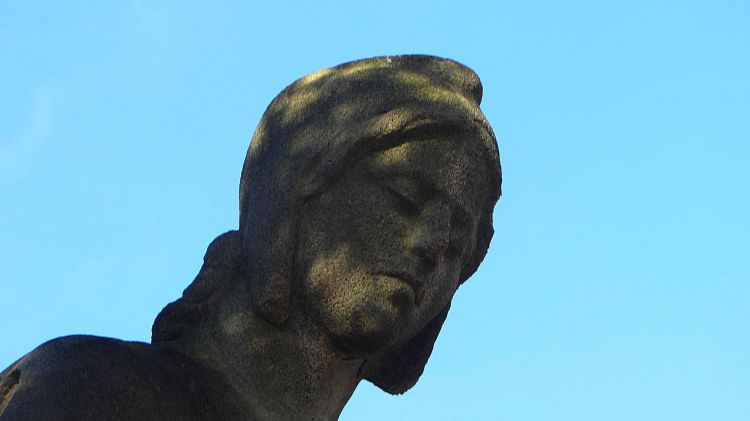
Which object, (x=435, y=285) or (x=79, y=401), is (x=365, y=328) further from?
(x=79, y=401)

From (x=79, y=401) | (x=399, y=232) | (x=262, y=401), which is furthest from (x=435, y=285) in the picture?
(x=79, y=401)

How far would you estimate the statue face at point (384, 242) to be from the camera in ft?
24.9

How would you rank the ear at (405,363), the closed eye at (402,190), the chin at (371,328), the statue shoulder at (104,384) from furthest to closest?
the ear at (405,363)
the closed eye at (402,190)
the chin at (371,328)
the statue shoulder at (104,384)

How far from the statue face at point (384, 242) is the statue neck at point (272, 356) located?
112 mm

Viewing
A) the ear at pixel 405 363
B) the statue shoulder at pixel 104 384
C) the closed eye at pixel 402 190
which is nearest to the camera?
the statue shoulder at pixel 104 384

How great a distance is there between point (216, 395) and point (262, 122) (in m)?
1.32

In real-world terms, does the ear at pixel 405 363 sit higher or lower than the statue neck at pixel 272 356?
higher

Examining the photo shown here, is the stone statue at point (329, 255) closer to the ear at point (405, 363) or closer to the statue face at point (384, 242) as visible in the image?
the statue face at point (384, 242)

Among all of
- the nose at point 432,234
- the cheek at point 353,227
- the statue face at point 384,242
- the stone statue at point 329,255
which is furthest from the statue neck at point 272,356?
the nose at point 432,234

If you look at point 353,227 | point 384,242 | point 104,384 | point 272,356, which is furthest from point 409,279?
point 104,384

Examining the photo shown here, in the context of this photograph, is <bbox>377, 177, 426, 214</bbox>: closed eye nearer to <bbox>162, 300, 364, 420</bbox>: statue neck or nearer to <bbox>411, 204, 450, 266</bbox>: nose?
<bbox>411, 204, 450, 266</bbox>: nose

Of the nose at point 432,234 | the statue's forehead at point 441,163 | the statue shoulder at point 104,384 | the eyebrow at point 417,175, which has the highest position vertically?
the statue's forehead at point 441,163

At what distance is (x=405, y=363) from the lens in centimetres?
823

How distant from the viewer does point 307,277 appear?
7641 millimetres
